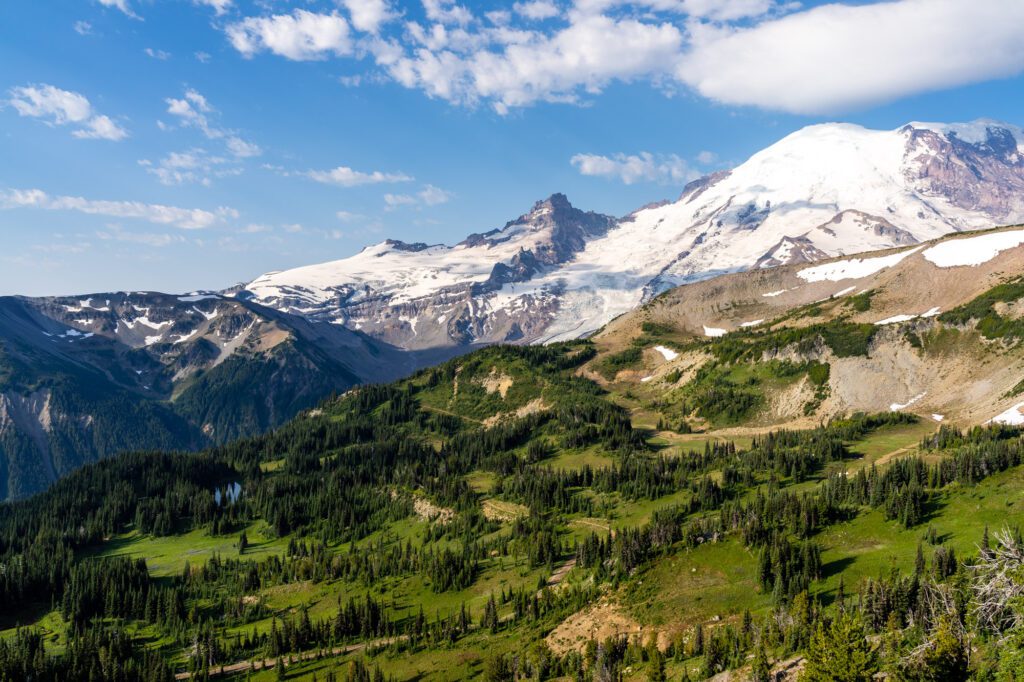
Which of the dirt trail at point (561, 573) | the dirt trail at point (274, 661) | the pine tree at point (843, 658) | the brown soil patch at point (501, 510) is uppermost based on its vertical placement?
the pine tree at point (843, 658)

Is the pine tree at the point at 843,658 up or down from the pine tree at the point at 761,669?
up

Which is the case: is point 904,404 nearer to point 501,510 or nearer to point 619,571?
point 501,510

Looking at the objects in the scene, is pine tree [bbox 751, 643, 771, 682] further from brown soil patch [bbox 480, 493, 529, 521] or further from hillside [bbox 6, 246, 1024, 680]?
brown soil patch [bbox 480, 493, 529, 521]

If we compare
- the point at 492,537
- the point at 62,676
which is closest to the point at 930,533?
the point at 492,537

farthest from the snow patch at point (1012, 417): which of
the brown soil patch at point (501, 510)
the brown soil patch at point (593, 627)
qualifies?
the brown soil patch at point (501, 510)

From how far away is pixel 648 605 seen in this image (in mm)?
98625

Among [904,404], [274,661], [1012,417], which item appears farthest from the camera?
[904,404]

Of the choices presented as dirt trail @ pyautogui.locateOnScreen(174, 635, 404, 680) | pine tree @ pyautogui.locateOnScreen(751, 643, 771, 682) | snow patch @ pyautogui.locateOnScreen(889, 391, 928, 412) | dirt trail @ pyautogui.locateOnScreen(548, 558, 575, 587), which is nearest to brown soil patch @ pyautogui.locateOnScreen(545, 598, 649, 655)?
dirt trail @ pyautogui.locateOnScreen(548, 558, 575, 587)

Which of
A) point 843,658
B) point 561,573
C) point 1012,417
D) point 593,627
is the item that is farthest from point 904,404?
point 843,658

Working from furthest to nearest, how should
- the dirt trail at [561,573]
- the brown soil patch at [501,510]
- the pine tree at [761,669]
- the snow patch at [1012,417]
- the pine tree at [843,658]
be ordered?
the brown soil patch at [501,510]
the snow patch at [1012,417]
the dirt trail at [561,573]
the pine tree at [761,669]
the pine tree at [843,658]

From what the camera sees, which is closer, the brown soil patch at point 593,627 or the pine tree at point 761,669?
the pine tree at point 761,669

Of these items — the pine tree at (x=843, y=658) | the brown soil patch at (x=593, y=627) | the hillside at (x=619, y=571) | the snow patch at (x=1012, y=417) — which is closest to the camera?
the pine tree at (x=843, y=658)

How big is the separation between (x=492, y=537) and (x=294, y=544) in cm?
5384

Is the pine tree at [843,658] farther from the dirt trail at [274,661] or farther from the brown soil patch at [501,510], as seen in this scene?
the brown soil patch at [501,510]
